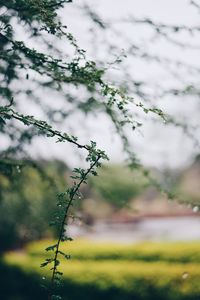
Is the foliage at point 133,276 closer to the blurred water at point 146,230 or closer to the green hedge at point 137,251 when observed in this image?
the green hedge at point 137,251

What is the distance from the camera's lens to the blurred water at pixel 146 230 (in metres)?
13.7

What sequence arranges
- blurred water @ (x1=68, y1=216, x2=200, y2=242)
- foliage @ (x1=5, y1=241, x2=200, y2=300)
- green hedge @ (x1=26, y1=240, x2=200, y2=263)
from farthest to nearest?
1. blurred water @ (x1=68, y1=216, x2=200, y2=242)
2. green hedge @ (x1=26, y1=240, x2=200, y2=263)
3. foliage @ (x1=5, y1=241, x2=200, y2=300)

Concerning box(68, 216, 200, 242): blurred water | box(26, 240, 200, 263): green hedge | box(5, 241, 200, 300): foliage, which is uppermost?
box(68, 216, 200, 242): blurred water

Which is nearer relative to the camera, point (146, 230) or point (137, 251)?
point (137, 251)

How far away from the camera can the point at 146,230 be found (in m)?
16.1

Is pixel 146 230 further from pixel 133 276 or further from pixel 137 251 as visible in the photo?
pixel 133 276

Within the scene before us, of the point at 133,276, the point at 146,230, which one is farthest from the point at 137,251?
the point at 146,230

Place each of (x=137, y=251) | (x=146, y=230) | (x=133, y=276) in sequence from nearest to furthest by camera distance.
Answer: (x=133, y=276) → (x=137, y=251) → (x=146, y=230)

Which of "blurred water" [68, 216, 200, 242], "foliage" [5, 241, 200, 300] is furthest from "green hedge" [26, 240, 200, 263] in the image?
"blurred water" [68, 216, 200, 242]

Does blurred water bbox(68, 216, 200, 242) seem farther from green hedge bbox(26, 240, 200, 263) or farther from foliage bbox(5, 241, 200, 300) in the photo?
foliage bbox(5, 241, 200, 300)

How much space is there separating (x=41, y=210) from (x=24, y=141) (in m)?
6.96

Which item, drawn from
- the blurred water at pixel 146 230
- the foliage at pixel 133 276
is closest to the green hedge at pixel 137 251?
the foliage at pixel 133 276

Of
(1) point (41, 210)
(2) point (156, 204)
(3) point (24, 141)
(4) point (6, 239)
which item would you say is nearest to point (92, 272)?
(3) point (24, 141)

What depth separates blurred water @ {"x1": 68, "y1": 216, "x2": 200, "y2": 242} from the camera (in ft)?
45.0
